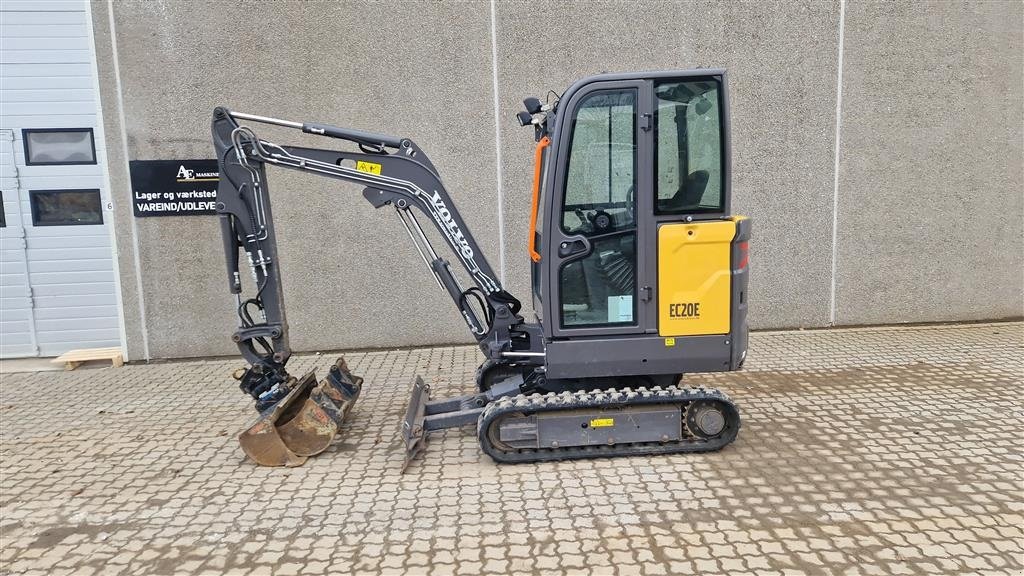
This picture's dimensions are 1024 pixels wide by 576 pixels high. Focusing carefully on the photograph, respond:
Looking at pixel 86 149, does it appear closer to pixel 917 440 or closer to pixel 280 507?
pixel 280 507

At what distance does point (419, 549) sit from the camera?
354 centimetres

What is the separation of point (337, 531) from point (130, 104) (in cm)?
618

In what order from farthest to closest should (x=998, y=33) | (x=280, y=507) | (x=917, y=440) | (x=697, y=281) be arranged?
(x=998, y=33) → (x=917, y=440) → (x=697, y=281) → (x=280, y=507)

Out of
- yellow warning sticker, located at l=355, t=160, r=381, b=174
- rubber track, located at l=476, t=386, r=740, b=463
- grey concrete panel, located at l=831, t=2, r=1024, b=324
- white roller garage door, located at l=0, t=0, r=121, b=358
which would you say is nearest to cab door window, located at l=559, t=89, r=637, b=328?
rubber track, located at l=476, t=386, r=740, b=463

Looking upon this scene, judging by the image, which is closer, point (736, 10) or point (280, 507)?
point (280, 507)

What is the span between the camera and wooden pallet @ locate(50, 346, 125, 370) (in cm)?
771

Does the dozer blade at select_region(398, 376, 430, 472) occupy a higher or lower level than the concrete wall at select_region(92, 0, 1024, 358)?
lower

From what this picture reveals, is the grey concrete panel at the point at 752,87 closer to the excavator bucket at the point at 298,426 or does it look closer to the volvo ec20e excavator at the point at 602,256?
the volvo ec20e excavator at the point at 602,256

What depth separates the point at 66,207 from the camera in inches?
316

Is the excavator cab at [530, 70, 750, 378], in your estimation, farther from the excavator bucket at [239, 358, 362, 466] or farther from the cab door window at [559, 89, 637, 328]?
the excavator bucket at [239, 358, 362, 466]

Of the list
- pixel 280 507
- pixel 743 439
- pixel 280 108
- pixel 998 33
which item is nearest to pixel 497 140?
pixel 280 108

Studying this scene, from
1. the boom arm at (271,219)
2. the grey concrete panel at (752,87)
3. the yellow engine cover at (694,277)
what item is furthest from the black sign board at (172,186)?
the yellow engine cover at (694,277)

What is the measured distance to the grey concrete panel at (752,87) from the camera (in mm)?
7777

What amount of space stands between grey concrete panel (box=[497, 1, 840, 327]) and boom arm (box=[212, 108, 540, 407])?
2997mm
